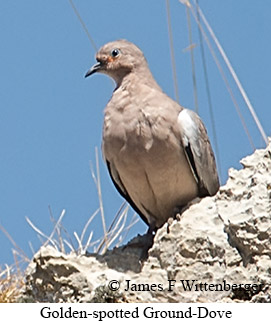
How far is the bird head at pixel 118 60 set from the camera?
8391 mm

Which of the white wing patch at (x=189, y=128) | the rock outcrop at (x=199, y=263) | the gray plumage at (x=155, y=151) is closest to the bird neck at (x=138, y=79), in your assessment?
the gray plumage at (x=155, y=151)

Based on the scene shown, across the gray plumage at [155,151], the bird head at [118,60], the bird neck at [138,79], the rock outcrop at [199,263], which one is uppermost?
the bird head at [118,60]

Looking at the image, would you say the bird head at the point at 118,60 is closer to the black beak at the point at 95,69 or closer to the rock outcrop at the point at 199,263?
the black beak at the point at 95,69

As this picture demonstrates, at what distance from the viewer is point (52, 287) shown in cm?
674

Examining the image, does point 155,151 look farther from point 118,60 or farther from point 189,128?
point 118,60

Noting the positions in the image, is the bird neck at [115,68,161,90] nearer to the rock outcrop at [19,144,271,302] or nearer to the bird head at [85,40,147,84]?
the bird head at [85,40,147,84]

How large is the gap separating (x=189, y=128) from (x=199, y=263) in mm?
1499

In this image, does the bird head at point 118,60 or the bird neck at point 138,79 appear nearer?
the bird neck at point 138,79

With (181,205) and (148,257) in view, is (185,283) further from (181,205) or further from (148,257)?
(181,205)

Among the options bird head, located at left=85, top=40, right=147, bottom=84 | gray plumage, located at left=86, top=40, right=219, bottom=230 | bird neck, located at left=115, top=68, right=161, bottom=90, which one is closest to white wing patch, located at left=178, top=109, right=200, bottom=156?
gray plumage, located at left=86, top=40, right=219, bottom=230

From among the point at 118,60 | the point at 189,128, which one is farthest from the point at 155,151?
the point at 118,60

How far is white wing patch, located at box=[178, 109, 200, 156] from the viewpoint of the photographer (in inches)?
307

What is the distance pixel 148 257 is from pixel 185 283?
1.77ft

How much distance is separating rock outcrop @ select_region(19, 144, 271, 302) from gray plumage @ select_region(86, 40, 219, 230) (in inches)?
30.9
